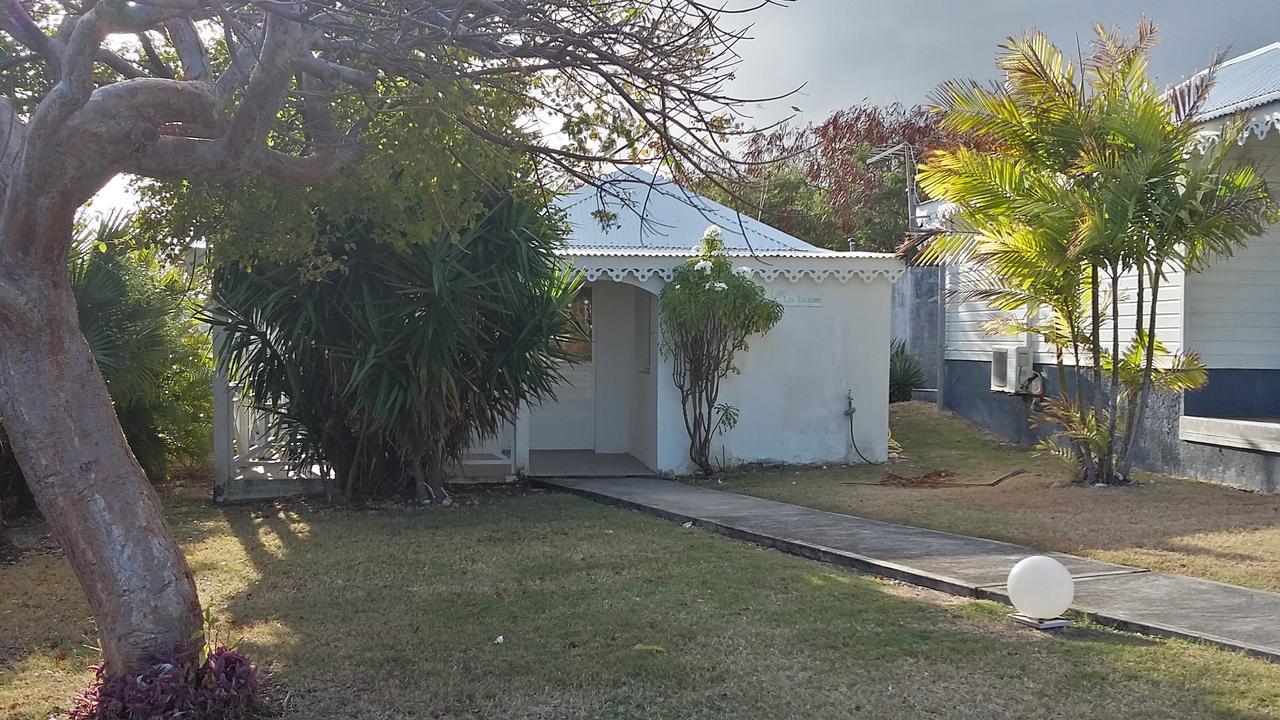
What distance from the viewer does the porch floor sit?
12.8m

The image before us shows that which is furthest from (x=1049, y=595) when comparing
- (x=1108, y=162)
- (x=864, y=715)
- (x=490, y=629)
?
(x=1108, y=162)

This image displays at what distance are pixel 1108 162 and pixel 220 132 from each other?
7.55 m

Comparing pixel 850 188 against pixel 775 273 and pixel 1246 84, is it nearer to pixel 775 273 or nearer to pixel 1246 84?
pixel 775 273

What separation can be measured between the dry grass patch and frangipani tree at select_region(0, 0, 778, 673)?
13.3ft

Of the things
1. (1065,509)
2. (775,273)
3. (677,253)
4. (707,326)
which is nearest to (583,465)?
(707,326)

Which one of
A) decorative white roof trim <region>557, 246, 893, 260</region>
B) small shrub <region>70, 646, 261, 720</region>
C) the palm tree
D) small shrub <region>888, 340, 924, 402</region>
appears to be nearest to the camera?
small shrub <region>70, 646, 261, 720</region>

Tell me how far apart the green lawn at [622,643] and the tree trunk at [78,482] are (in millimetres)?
725

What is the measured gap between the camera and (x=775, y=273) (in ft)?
42.7

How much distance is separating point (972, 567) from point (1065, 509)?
2715mm

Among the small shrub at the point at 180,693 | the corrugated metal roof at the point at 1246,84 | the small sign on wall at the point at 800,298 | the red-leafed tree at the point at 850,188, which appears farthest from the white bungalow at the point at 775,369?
the red-leafed tree at the point at 850,188

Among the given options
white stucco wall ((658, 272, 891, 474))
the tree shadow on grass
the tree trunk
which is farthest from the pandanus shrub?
the tree trunk

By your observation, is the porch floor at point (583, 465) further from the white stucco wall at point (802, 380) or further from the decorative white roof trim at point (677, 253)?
the decorative white roof trim at point (677, 253)

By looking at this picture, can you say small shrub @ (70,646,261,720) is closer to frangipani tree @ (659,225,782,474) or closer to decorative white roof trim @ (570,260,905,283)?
decorative white roof trim @ (570,260,905,283)

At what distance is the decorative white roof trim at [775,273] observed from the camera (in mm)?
12594
